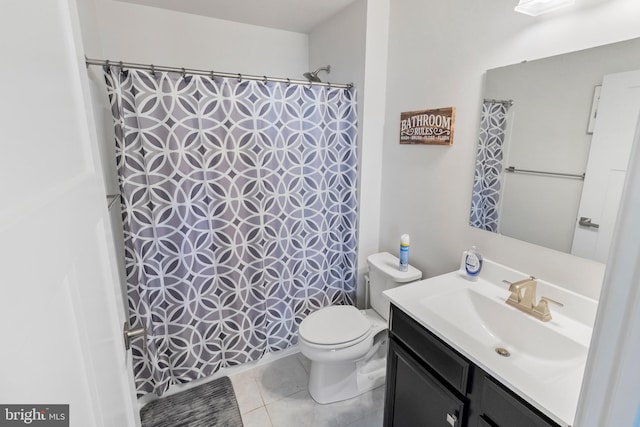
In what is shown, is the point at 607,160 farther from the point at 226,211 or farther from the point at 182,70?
the point at 182,70

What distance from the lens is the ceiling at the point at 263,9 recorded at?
1.96 metres

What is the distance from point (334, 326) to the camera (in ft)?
6.08

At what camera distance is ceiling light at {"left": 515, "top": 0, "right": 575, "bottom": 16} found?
110 cm

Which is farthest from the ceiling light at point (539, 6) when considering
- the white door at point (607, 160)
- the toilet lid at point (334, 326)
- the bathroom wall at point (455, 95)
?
the toilet lid at point (334, 326)

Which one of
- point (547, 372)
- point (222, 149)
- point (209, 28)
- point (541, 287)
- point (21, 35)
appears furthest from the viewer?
point (209, 28)

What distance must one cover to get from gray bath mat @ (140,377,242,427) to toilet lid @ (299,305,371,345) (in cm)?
65

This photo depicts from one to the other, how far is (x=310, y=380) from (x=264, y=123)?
1624 mm

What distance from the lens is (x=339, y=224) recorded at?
223 centimetres

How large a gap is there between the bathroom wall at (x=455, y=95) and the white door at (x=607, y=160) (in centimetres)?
11

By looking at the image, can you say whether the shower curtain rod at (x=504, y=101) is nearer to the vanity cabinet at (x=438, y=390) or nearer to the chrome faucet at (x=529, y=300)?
the chrome faucet at (x=529, y=300)

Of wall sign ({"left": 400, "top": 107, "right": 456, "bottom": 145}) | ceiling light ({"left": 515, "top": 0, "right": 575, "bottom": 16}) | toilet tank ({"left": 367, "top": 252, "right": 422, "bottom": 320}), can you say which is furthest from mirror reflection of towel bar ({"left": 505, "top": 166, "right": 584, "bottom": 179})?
toilet tank ({"left": 367, "top": 252, "right": 422, "bottom": 320})

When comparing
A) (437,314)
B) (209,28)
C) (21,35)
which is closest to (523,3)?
(437,314)

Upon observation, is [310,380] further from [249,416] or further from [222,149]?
[222,149]

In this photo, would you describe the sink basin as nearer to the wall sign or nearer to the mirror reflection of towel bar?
the mirror reflection of towel bar
